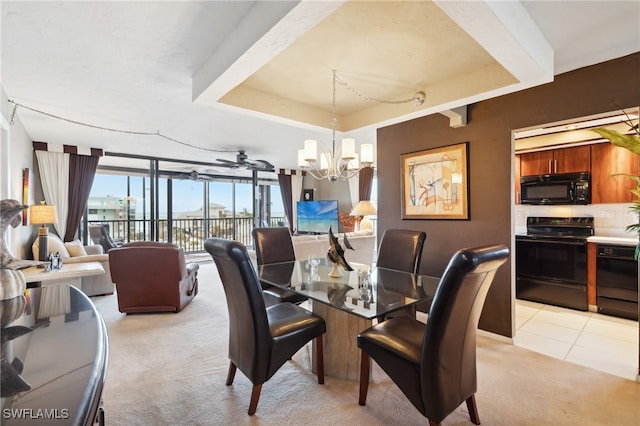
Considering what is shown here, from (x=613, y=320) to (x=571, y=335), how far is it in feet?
2.73

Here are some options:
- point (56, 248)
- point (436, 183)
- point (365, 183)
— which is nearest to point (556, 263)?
point (436, 183)

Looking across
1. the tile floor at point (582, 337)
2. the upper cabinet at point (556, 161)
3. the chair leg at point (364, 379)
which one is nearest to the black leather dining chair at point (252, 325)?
the chair leg at point (364, 379)

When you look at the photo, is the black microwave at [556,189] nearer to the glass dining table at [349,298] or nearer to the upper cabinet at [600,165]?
the upper cabinet at [600,165]

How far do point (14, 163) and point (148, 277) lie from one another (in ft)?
6.56

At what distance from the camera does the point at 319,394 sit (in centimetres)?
193

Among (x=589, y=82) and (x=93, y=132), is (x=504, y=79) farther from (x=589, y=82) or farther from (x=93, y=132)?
(x=93, y=132)

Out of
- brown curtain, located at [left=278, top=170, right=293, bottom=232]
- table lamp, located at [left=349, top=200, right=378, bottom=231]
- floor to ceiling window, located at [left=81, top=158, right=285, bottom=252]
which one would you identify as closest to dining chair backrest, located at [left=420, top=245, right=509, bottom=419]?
table lamp, located at [left=349, top=200, right=378, bottom=231]

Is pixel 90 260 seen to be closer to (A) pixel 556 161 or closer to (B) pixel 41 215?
(B) pixel 41 215

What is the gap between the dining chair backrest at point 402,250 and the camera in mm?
2646

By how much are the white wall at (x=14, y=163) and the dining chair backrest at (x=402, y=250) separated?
362cm

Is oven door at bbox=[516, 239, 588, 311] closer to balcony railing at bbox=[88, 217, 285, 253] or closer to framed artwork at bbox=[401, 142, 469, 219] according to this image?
framed artwork at bbox=[401, 142, 469, 219]

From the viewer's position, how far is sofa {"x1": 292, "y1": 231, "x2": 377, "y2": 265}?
14.9ft

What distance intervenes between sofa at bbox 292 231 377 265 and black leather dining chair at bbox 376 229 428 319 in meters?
1.42

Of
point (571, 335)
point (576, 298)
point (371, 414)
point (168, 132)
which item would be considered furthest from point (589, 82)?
point (168, 132)
